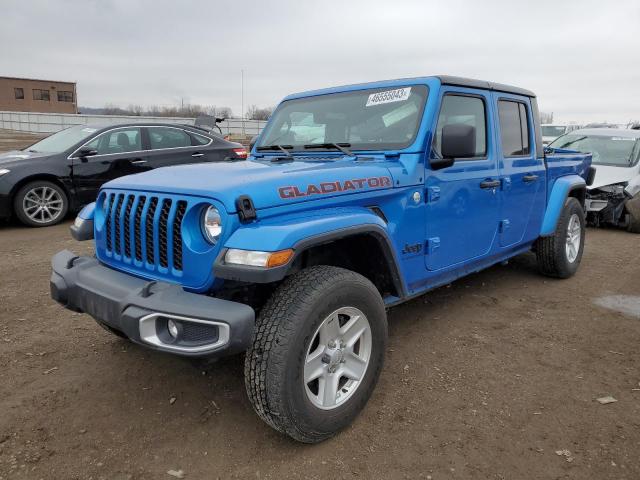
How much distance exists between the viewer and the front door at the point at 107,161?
7.41 metres

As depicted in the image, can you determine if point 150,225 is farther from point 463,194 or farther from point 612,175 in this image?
point 612,175

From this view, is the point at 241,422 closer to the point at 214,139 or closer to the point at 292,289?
the point at 292,289

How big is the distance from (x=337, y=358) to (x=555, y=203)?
337 centimetres

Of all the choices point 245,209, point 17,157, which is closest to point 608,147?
point 245,209

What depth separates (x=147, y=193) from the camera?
8.54 ft

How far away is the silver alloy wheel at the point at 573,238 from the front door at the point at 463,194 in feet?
5.71

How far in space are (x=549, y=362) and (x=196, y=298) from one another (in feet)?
8.19

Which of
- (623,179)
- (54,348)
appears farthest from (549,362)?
(623,179)

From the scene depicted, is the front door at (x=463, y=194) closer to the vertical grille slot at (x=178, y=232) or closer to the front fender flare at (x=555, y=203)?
the front fender flare at (x=555, y=203)

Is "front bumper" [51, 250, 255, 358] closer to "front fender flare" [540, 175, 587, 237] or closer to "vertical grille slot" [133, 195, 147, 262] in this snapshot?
"vertical grille slot" [133, 195, 147, 262]

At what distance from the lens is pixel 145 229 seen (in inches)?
101

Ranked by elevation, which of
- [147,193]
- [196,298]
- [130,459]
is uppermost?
[147,193]

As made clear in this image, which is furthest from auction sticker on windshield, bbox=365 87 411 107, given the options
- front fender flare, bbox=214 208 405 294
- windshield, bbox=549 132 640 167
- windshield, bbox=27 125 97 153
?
windshield, bbox=549 132 640 167

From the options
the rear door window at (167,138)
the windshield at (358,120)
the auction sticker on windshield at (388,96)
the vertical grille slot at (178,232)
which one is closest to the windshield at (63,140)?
the rear door window at (167,138)
